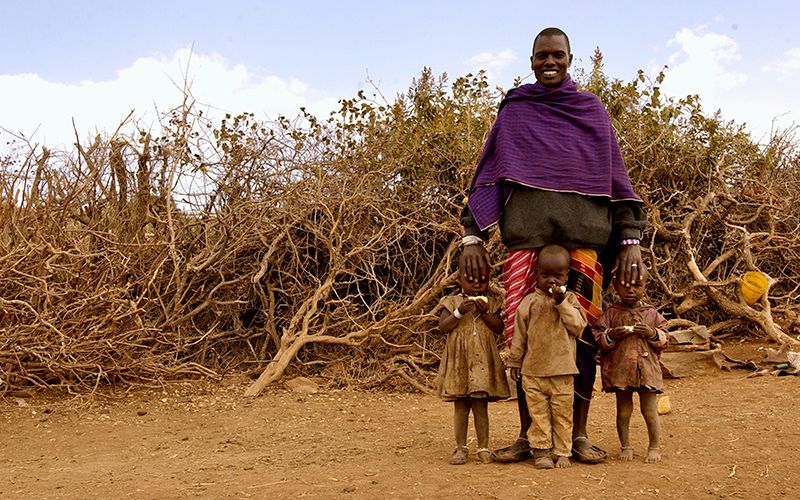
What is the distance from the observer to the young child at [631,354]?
3672 millimetres

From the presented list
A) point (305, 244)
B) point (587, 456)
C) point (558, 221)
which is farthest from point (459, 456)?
point (305, 244)

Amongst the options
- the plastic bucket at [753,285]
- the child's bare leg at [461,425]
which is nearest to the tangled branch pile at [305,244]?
the plastic bucket at [753,285]

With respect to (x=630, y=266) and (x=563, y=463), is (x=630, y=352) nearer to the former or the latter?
(x=630, y=266)

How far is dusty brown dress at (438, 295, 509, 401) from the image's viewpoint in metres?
3.72

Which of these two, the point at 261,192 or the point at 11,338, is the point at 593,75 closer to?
the point at 261,192

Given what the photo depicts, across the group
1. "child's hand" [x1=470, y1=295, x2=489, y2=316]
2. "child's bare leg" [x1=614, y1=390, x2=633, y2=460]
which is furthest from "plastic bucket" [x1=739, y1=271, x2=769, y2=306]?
"child's hand" [x1=470, y1=295, x2=489, y2=316]

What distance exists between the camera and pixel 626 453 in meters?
3.77

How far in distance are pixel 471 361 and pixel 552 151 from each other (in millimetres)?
1038

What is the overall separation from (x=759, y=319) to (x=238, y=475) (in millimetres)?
4923

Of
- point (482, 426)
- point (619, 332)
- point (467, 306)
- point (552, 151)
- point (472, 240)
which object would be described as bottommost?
point (482, 426)

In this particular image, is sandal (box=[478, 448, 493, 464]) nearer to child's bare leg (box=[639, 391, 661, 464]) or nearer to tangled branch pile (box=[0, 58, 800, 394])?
child's bare leg (box=[639, 391, 661, 464])

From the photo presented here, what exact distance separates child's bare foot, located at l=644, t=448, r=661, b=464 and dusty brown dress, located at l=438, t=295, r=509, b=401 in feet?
2.30

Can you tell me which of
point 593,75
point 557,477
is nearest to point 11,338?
point 557,477

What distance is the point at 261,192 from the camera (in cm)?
662
